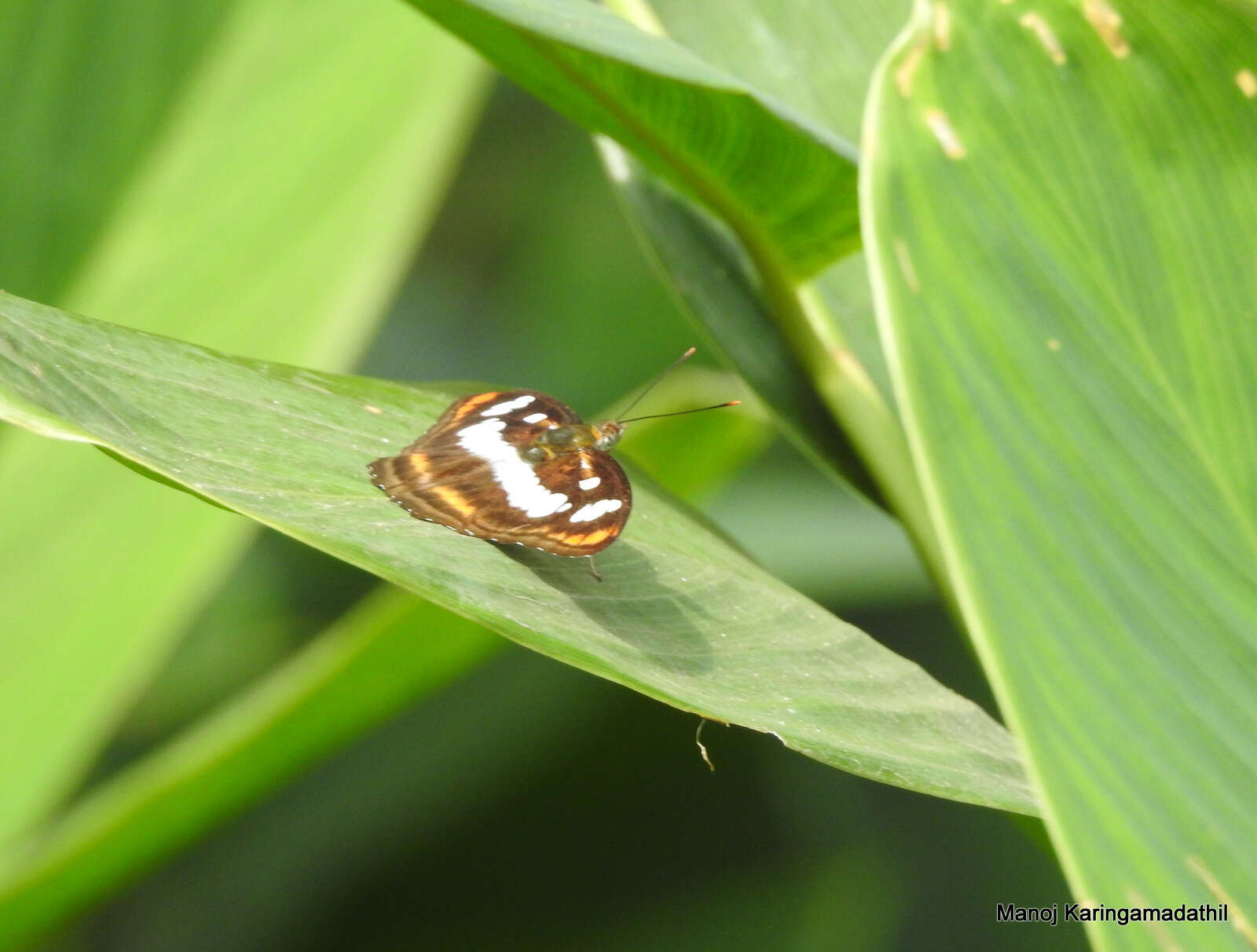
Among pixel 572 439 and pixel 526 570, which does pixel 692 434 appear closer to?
pixel 572 439

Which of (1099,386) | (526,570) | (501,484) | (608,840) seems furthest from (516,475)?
(608,840)

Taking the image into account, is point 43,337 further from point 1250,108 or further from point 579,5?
point 1250,108

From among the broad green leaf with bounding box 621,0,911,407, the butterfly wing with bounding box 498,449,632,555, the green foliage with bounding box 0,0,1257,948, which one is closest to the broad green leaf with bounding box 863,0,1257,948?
the green foliage with bounding box 0,0,1257,948

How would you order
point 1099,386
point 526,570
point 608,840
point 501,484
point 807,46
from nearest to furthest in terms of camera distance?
1. point 1099,386
2. point 526,570
3. point 501,484
4. point 807,46
5. point 608,840

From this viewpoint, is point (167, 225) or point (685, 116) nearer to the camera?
point (685, 116)

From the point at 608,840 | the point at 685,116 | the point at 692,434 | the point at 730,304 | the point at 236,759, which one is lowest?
the point at 608,840

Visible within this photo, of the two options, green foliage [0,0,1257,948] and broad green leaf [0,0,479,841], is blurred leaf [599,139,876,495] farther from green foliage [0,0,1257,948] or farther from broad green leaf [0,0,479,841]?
broad green leaf [0,0,479,841]

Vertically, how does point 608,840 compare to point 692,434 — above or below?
below

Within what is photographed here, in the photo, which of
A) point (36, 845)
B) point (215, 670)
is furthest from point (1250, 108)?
point (215, 670)
